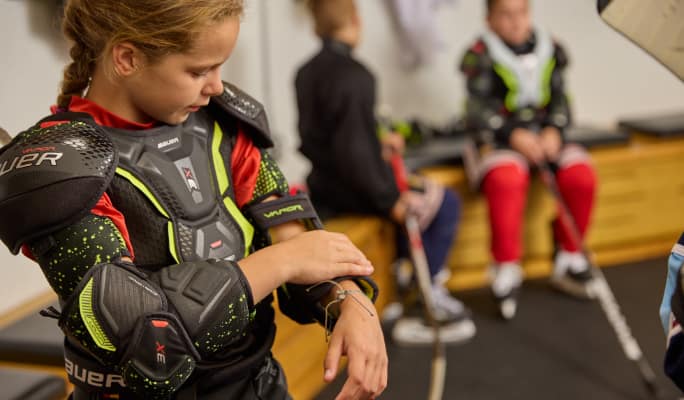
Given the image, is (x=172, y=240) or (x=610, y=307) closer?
(x=172, y=240)

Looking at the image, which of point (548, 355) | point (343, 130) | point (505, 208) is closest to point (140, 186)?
point (343, 130)

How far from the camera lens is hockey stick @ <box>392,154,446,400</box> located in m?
2.45

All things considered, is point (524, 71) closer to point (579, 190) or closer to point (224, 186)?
point (579, 190)

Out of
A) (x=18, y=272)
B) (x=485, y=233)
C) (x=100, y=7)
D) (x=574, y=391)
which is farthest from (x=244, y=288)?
(x=485, y=233)

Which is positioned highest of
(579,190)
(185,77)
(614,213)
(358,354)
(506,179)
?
(185,77)

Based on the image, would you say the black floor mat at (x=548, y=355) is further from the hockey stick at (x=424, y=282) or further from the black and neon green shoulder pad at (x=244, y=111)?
the black and neon green shoulder pad at (x=244, y=111)

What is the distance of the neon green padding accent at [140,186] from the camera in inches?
40.3

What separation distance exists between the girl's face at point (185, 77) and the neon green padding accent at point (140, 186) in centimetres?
9

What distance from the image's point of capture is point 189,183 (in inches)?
42.7

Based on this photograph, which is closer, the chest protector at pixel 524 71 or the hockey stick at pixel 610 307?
the hockey stick at pixel 610 307

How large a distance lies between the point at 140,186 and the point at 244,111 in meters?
0.20

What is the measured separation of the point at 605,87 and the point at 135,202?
3185 millimetres

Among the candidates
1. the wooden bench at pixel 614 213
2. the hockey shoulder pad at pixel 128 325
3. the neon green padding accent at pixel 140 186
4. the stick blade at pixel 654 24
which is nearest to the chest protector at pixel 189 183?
the neon green padding accent at pixel 140 186

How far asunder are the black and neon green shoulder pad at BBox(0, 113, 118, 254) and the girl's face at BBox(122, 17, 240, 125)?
0.09 meters
